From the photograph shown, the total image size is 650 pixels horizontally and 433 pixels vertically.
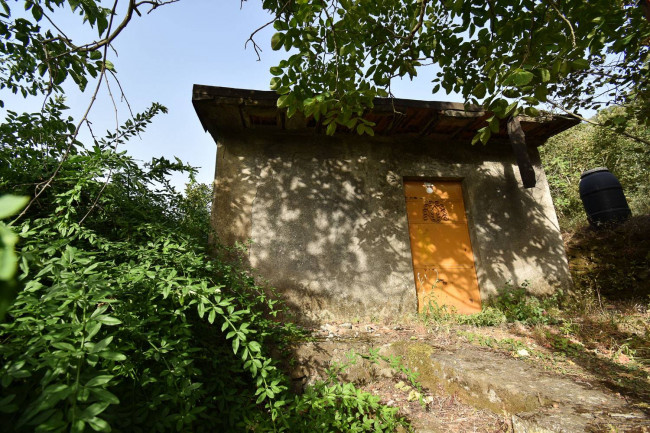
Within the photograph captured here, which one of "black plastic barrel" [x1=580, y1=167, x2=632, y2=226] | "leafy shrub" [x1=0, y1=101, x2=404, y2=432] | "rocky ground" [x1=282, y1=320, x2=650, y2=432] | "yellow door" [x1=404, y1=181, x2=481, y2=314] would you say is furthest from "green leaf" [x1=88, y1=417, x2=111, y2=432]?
"black plastic barrel" [x1=580, y1=167, x2=632, y2=226]

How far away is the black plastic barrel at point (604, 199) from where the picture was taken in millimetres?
6234

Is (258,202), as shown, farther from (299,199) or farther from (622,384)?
(622,384)

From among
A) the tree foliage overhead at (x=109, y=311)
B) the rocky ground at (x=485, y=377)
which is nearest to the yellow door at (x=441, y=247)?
the rocky ground at (x=485, y=377)

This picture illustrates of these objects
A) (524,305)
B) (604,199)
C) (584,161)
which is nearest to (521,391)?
(524,305)

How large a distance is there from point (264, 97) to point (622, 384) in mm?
5086

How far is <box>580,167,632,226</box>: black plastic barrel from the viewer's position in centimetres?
623

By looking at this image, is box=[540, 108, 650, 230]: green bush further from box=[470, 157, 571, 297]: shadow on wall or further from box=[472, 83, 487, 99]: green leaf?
box=[472, 83, 487, 99]: green leaf

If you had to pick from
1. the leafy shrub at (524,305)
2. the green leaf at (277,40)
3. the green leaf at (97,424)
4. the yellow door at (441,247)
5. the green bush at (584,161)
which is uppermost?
the green bush at (584,161)

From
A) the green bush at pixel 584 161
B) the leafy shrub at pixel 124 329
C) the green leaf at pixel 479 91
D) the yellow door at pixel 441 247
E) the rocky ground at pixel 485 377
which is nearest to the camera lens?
the leafy shrub at pixel 124 329

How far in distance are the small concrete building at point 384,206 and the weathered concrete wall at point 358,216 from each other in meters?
0.02

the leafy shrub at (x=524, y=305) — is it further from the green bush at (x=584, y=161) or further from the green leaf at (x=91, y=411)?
the green bush at (x=584, y=161)

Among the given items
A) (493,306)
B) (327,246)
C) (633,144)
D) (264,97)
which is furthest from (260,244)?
(633,144)

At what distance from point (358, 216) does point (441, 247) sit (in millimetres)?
1601

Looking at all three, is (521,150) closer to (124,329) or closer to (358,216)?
(358,216)
